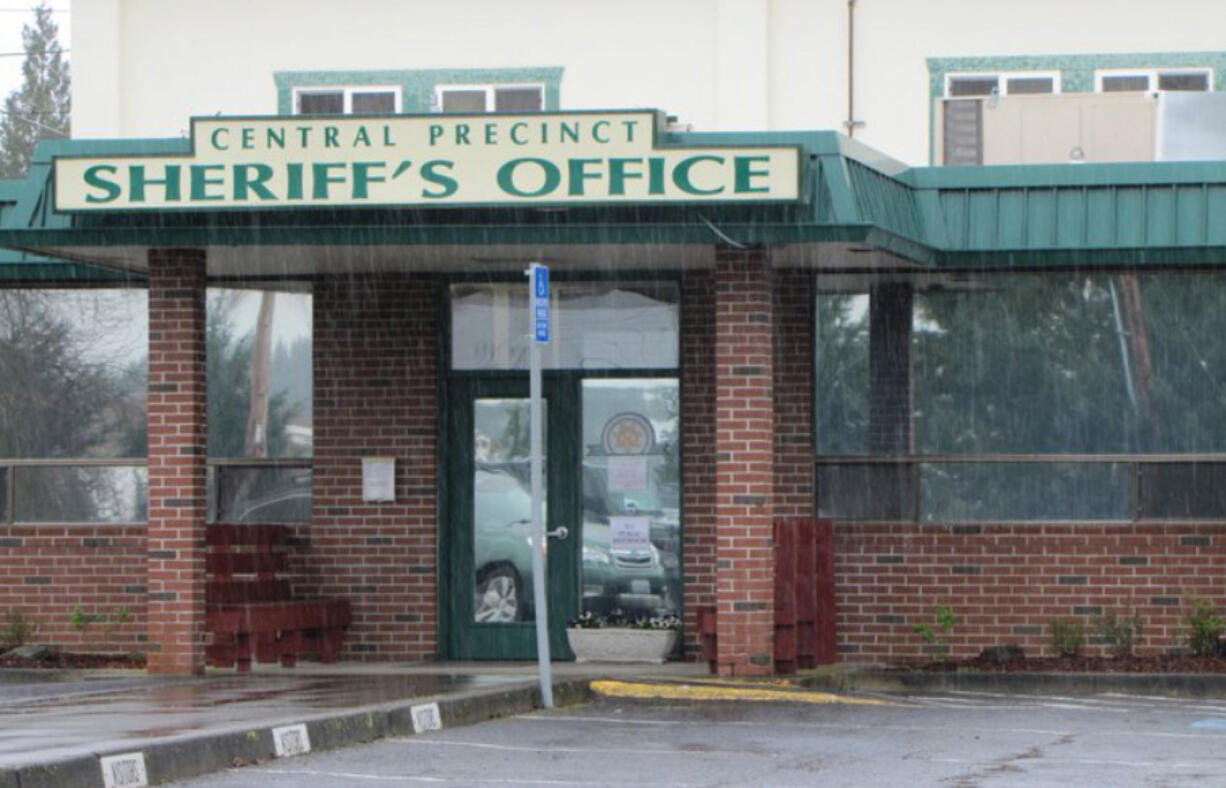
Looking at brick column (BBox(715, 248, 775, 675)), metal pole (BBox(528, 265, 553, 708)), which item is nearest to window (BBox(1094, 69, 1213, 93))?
brick column (BBox(715, 248, 775, 675))

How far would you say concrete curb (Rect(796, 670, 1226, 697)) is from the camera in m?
16.8

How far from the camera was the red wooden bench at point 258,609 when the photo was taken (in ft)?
58.0

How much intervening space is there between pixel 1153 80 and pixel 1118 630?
586 cm

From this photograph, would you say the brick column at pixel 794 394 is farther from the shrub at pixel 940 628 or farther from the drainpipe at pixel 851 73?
the drainpipe at pixel 851 73

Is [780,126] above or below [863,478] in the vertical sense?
above

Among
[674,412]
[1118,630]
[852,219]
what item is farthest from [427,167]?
[1118,630]

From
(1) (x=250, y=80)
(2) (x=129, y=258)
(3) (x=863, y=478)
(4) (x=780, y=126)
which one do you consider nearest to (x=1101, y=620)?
(3) (x=863, y=478)

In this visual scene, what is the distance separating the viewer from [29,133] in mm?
71438

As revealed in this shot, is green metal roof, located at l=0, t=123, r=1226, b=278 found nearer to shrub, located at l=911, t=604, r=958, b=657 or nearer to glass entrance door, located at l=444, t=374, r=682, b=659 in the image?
shrub, located at l=911, t=604, r=958, b=657

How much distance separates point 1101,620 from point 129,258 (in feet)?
27.9

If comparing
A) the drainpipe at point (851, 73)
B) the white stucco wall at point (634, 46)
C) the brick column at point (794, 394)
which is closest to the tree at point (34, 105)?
the white stucco wall at point (634, 46)

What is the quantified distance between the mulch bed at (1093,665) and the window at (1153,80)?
5980 millimetres

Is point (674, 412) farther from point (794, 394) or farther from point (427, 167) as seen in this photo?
point (427, 167)

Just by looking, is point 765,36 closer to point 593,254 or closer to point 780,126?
point 780,126
